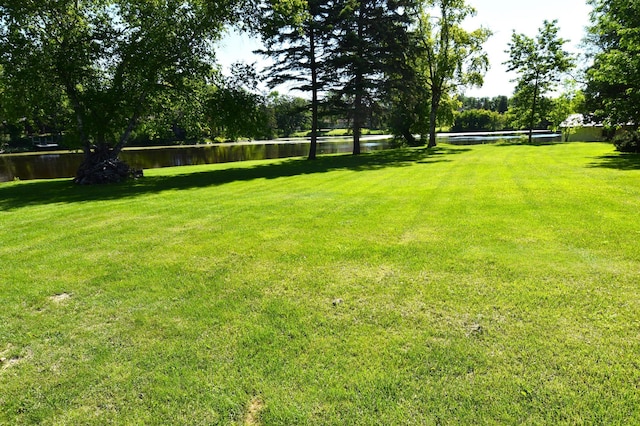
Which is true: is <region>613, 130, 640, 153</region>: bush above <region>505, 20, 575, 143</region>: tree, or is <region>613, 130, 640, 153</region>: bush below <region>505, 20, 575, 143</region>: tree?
below

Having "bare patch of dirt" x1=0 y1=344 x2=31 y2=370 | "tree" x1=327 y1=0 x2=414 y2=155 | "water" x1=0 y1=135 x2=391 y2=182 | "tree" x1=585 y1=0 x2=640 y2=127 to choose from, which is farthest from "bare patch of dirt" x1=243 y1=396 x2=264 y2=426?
"water" x1=0 y1=135 x2=391 y2=182

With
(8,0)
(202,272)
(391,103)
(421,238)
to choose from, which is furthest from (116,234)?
(391,103)

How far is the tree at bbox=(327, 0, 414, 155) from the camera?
72.7ft

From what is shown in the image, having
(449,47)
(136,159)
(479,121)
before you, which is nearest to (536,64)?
(449,47)

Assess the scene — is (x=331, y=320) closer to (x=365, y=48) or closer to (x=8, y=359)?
(x=8, y=359)

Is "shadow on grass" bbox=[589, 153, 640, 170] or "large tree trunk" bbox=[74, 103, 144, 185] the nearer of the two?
"shadow on grass" bbox=[589, 153, 640, 170]

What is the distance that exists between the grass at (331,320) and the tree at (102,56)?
10222 mm

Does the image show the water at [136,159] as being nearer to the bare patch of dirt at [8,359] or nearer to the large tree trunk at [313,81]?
the large tree trunk at [313,81]

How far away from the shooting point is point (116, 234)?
6.58 meters

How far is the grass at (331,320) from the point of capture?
2467mm

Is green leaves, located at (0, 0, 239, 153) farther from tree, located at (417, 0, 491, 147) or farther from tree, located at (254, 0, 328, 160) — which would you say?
tree, located at (417, 0, 491, 147)

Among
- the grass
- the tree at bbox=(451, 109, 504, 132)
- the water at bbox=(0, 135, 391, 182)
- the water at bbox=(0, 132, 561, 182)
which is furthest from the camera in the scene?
the tree at bbox=(451, 109, 504, 132)

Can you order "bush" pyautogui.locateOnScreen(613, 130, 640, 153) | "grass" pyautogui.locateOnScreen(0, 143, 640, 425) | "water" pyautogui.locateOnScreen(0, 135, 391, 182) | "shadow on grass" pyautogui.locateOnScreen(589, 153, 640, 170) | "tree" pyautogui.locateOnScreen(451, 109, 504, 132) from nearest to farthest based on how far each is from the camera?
"grass" pyautogui.locateOnScreen(0, 143, 640, 425) → "shadow on grass" pyautogui.locateOnScreen(589, 153, 640, 170) → "bush" pyautogui.locateOnScreen(613, 130, 640, 153) → "water" pyautogui.locateOnScreen(0, 135, 391, 182) → "tree" pyautogui.locateOnScreen(451, 109, 504, 132)

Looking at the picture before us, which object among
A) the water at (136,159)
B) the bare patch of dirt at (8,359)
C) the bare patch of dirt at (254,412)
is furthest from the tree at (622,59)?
the water at (136,159)
